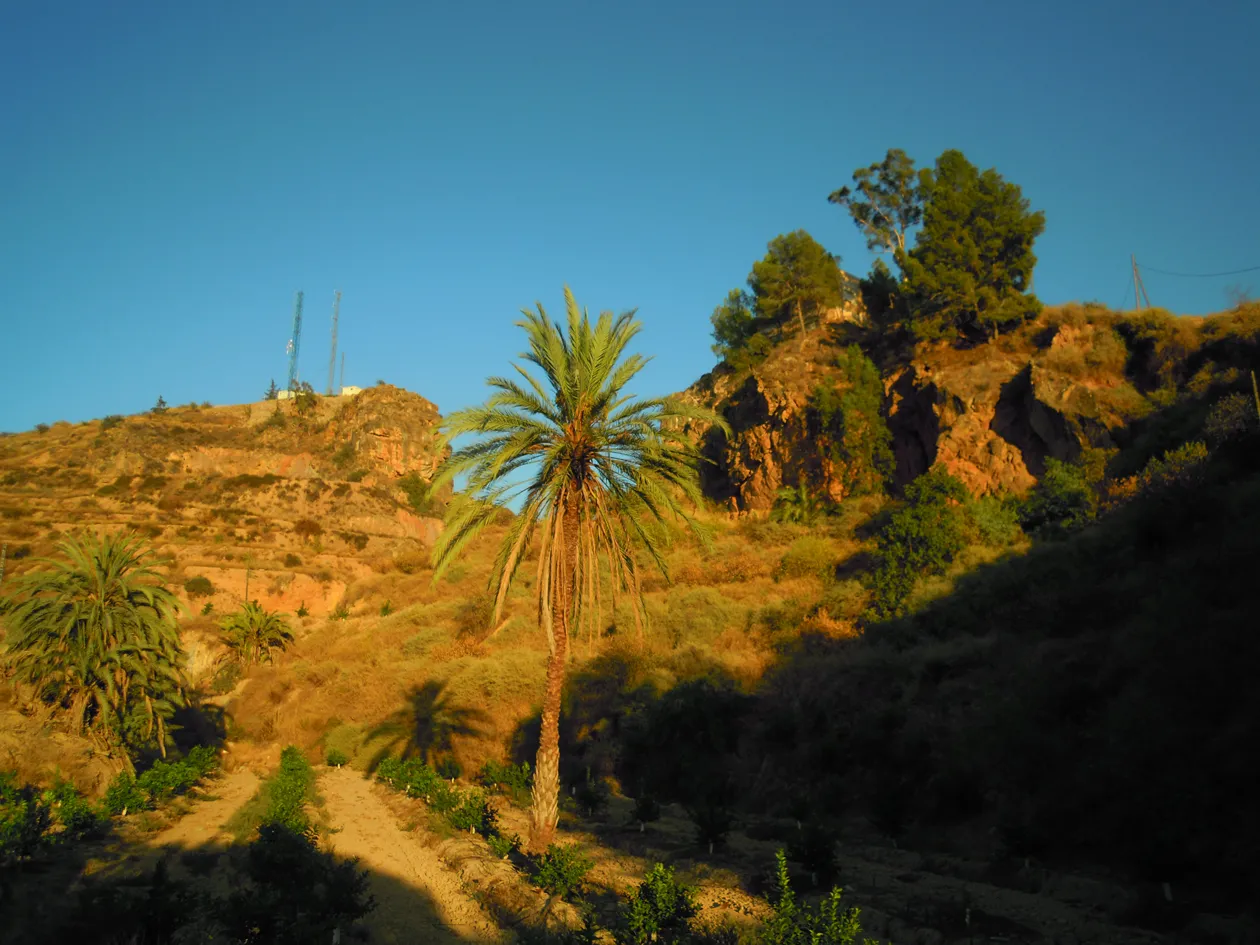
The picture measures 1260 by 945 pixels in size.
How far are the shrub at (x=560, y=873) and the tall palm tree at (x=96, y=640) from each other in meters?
15.4

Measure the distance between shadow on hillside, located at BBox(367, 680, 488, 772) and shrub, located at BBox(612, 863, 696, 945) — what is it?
17280mm

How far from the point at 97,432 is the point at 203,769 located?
67701mm

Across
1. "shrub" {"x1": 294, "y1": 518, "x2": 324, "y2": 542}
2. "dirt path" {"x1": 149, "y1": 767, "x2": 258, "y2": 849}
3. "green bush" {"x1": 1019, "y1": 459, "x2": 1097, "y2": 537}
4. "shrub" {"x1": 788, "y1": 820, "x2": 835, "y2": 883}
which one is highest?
"shrub" {"x1": 294, "y1": 518, "x2": 324, "y2": 542}

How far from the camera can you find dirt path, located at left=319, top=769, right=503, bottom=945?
34.2ft

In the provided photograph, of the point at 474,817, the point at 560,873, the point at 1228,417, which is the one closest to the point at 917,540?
the point at 1228,417

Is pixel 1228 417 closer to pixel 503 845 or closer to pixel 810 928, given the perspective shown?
pixel 810 928

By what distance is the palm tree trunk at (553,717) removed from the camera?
1269cm

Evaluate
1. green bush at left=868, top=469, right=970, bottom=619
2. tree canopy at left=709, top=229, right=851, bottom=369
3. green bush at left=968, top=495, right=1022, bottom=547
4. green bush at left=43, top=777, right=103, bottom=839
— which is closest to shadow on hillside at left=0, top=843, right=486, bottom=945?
green bush at left=43, top=777, right=103, bottom=839

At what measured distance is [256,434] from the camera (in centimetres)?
8375

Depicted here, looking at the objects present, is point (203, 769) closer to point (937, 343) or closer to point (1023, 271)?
point (937, 343)

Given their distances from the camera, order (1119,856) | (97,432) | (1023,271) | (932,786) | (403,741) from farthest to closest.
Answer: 1. (97,432)
2. (1023,271)
3. (403,741)
4. (932,786)
5. (1119,856)

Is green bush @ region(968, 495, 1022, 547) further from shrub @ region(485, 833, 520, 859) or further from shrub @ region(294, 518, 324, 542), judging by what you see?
shrub @ region(294, 518, 324, 542)

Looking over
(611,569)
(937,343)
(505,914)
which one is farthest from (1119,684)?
(937,343)

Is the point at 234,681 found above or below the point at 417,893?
above
